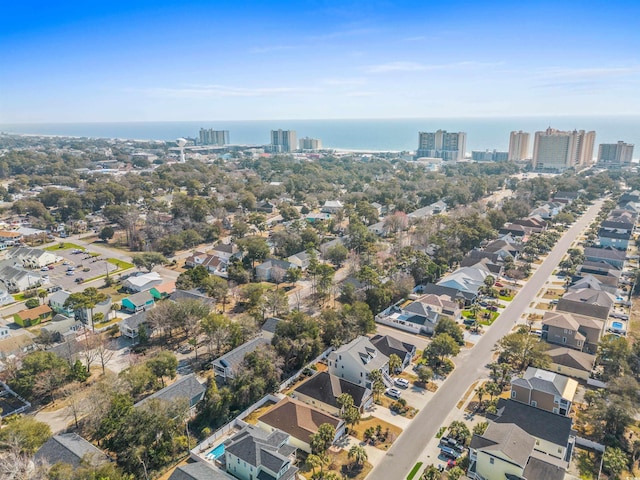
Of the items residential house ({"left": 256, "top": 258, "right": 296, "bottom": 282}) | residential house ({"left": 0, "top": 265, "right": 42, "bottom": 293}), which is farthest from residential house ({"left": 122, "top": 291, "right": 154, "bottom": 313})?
residential house ({"left": 0, "top": 265, "right": 42, "bottom": 293})

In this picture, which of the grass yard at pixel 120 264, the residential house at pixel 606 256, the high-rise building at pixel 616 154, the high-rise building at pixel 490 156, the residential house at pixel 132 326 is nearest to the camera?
the residential house at pixel 132 326

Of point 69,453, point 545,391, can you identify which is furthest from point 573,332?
point 69,453

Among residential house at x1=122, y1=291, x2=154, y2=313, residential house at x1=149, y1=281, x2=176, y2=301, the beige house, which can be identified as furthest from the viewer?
residential house at x1=149, y1=281, x2=176, y2=301

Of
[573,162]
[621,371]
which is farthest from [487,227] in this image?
[573,162]

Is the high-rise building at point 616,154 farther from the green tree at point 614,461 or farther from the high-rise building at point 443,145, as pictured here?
the green tree at point 614,461

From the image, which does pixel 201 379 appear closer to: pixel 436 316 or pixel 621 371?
pixel 436 316

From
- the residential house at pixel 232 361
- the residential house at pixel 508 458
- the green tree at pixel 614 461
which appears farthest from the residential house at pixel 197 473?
the green tree at pixel 614 461

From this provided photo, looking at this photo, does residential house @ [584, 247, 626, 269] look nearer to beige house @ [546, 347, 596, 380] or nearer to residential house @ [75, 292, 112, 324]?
beige house @ [546, 347, 596, 380]

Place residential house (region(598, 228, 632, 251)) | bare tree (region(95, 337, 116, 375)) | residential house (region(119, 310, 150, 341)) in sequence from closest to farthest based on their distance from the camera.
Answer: bare tree (region(95, 337, 116, 375))
residential house (region(119, 310, 150, 341))
residential house (region(598, 228, 632, 251))
